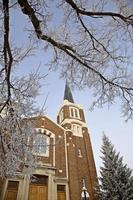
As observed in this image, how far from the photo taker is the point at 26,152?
6793 millimetres

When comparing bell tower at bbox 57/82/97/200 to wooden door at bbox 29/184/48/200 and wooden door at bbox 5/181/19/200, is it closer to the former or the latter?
wooden door at bbox 29/184/48/200

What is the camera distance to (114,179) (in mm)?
14859

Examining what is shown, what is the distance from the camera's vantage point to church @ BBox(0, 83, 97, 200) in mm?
14553

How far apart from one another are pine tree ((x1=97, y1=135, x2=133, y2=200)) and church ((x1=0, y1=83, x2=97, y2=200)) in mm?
998

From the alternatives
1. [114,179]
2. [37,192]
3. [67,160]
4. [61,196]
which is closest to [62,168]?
[67,160]

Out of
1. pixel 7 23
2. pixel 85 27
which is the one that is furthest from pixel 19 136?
pixel 85 27

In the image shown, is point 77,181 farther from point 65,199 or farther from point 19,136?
point 19,136

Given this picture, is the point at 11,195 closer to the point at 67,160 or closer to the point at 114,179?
the point at 67,160

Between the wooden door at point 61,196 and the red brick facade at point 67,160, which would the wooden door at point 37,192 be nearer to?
the red brick facade at point 67,160

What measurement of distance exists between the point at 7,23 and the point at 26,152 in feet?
12.3

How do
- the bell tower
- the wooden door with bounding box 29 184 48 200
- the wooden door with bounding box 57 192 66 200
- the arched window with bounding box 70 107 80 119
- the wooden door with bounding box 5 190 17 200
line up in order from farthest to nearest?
the arched window with bounding box 70 107 80 119 → the bell tower → the wooden door with bounding box 57 192 66 200 → the wooden door with bounding box 29 184 48 200 → the wooden door with bounding box 5 190 17 200

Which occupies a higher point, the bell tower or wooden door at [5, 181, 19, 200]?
the bell tower

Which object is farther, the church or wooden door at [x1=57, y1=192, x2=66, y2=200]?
wooden door at [x1=57, y1=192, x2=66, y2=200]

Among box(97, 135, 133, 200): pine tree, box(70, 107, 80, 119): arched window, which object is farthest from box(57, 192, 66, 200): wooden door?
box(70, 107, 80, 119): arched window
